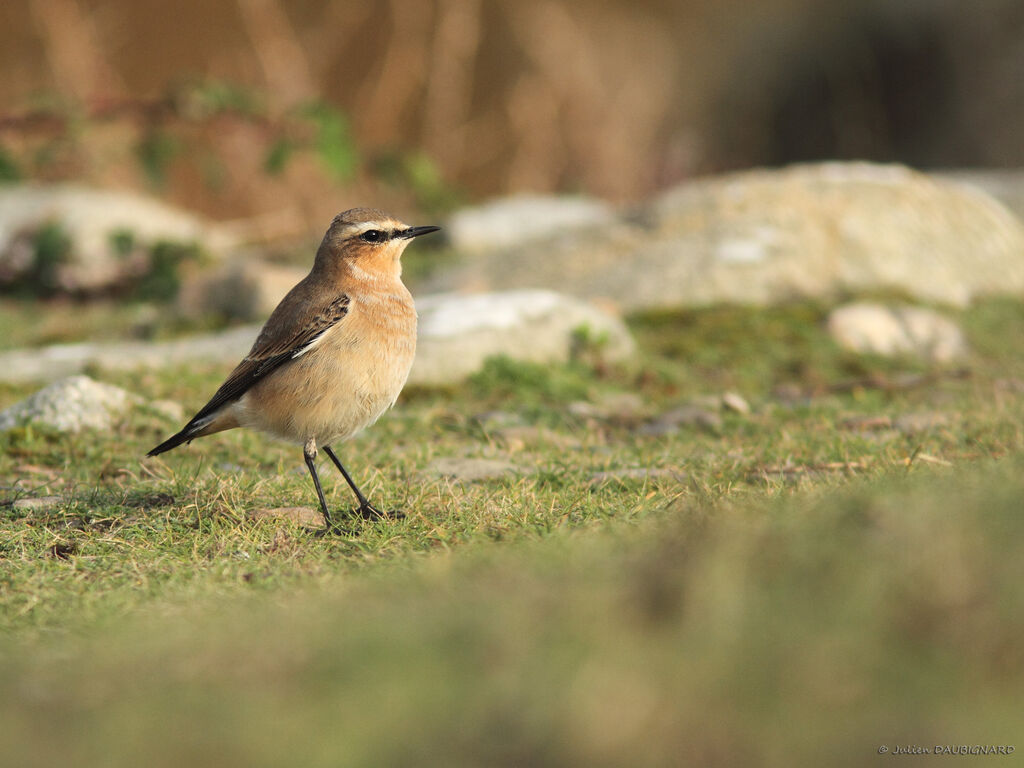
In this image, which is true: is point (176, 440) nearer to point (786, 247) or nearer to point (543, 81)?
point (786, 247)

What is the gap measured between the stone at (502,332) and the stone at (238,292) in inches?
80.9

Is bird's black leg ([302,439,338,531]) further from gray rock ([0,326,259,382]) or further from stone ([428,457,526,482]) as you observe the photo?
gray rock ([0,326,259,382])

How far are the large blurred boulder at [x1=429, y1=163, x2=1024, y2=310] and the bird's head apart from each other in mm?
4235

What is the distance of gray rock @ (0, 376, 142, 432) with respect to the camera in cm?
599

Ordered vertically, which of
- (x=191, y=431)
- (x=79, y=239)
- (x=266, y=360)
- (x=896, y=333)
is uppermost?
(x=79, y=239)

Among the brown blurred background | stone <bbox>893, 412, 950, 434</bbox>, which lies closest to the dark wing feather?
stone <bbox>893, 412, 950, 434</bbox>

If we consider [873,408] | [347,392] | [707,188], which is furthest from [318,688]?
[707,188]

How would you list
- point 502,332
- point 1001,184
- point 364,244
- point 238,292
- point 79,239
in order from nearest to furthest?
point 364,244
point 502,332
point 238,292
point 79,239
point 1001,184

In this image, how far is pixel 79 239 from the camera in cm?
1160

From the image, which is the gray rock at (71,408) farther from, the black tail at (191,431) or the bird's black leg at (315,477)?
the bird's black leg at (315,477)

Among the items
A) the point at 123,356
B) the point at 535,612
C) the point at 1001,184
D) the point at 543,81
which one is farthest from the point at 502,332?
the point at 543,81

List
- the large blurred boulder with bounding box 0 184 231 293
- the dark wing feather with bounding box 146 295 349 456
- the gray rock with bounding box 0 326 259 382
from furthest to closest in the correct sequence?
1. the large blurred boulder with bounding box 0 184 231 293
2. the gray rock with bounding box 0 326 259 382
3. the dark wing feather with bounding box 146 295 349 456

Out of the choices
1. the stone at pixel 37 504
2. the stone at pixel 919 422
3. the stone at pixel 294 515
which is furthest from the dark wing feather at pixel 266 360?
the stone at pixel 919 422

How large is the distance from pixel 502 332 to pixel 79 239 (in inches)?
233
